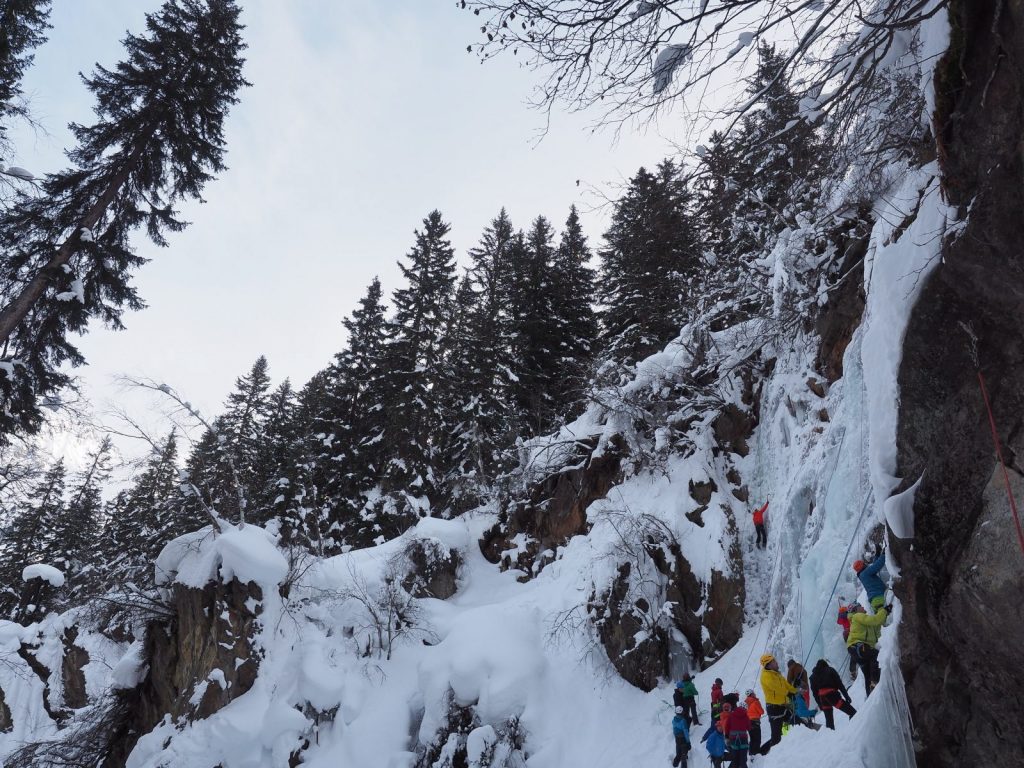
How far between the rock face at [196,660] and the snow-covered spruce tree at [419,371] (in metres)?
7.55

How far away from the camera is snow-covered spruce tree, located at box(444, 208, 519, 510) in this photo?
20.4 meters

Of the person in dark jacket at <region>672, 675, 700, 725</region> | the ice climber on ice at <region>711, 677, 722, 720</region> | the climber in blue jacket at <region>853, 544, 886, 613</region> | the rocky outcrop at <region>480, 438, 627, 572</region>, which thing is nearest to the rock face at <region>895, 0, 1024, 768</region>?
the climber in blue jacket at <region>853, 544, 886, 613</region>

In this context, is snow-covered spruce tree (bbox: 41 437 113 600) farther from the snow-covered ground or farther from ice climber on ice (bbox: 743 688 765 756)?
ice climber on ice (bbox: 743 688 765 756)

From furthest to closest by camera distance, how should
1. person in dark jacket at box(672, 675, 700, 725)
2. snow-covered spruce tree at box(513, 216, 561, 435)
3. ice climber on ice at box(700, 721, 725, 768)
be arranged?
snow-covered spruce tree at box(513, 216, 561, 435) → person in dark jacket at box(672, 675, 700, 725) → ice climber on ice at box(700, 721, 725, 768)

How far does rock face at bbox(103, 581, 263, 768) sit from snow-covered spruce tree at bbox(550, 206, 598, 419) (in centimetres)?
1415

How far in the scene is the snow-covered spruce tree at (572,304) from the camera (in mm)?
24703

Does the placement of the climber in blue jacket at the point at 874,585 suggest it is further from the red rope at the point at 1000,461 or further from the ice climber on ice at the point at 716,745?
the red rope at the point at 1000,461

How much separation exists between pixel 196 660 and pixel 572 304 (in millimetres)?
20673

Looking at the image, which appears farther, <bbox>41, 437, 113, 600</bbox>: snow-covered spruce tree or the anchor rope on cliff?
<bbox>41, 437, 113, 600</bbox>: snow-covered spruce tree

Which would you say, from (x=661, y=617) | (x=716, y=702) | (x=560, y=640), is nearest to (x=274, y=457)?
(x=560, y=640)

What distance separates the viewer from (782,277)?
36.0ft

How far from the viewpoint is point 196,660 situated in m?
12.7

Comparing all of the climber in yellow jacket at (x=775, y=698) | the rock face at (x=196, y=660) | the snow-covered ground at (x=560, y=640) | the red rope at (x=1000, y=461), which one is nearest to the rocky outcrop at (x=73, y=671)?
the rock face at (x=196, y=660)

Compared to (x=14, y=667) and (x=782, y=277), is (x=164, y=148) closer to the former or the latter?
(x=782, y=277)
